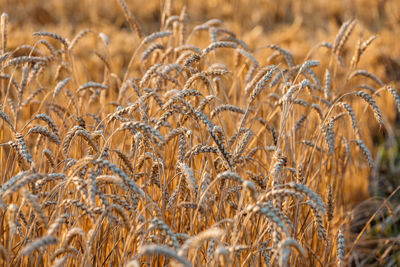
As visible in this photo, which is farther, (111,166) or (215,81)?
(215,81)

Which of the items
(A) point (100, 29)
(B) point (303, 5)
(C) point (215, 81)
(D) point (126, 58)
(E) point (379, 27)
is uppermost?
(B) point (303, 5)

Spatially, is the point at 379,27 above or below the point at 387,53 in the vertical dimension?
above

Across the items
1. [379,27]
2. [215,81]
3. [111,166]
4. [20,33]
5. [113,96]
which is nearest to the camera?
[111,166]

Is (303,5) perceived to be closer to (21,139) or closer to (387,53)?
(387,53)

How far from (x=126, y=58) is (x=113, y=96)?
2745 millimetres

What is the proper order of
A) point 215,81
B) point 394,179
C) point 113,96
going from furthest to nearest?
1. point 394,179
2. point 113,96
3. point 215,81

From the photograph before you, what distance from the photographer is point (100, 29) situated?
6.61 meters

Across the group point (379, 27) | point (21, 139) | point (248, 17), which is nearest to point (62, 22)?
point (248, 17)

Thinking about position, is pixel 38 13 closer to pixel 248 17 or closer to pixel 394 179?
pixel 248 17

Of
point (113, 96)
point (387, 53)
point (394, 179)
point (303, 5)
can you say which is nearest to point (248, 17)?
point (303, 5)

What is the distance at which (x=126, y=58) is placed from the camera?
567 cm

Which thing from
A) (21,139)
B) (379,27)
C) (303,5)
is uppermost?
(303,5)

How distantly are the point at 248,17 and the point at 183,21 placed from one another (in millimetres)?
5170

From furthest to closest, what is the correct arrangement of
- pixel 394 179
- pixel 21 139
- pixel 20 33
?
pixel 20 33, pixel 394 179, pixel 21 139
